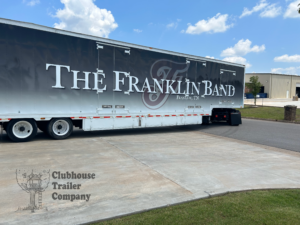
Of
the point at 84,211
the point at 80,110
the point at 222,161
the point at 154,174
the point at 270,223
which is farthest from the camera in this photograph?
the point at 80,110

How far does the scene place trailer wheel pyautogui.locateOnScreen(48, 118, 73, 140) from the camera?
962cm

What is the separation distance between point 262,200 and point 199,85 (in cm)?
1021

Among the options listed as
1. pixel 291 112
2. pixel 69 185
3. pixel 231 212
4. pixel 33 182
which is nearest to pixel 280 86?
pixel 291 112

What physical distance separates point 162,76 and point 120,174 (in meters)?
7.57

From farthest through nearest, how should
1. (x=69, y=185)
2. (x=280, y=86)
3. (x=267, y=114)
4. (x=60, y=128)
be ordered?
(x=280, y=86) < (x=267, y=114) < (x=60, y=128) < (x=69, y=185)

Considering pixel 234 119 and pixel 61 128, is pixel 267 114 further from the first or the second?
pixel 61 128

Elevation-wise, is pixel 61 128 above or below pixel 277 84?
below

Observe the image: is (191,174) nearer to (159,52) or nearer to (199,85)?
(159,52)

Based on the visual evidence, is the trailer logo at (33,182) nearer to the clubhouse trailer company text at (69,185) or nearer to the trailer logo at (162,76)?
the clubhouse trailer company text at (69,185)

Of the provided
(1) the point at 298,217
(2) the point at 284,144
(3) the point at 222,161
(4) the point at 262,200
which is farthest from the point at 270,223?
(2) the point at 284,144

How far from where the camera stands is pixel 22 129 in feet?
30.0

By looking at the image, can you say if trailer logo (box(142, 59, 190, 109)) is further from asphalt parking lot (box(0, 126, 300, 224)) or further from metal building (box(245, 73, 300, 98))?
metal building (box(245, 73, 300, 98))

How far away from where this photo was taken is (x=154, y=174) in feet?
19.2

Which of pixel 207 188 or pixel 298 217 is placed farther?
pixel 207 188
